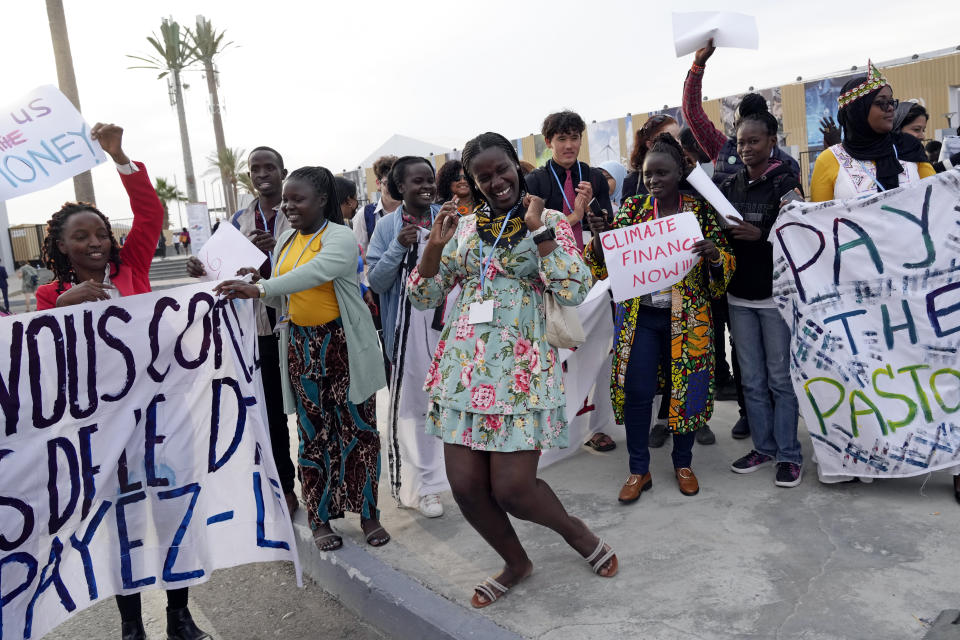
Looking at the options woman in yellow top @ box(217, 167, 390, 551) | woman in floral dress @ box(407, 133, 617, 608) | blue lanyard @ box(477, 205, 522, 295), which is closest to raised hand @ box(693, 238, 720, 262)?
woman in floral dress @ box(407, 133, 617, 608)

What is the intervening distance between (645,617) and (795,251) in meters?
2.04

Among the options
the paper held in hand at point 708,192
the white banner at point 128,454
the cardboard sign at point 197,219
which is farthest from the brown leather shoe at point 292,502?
the cardboard sign at point 197,219

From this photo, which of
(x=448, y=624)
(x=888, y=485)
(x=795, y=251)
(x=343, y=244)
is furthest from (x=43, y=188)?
(x=888, y=485)

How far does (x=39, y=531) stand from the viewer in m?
2.77

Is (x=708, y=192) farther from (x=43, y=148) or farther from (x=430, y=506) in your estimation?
(x=43, y=148)

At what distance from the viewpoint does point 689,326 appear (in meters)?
3.83

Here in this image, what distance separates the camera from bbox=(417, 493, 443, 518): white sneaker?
407 cm

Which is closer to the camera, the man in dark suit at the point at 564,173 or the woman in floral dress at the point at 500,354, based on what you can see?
the woman in floral dress at the point at 500,354

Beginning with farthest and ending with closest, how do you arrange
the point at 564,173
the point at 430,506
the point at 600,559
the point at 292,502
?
the point at 564,173
the point at 292,502
the point at 430,506
the point at 600,559

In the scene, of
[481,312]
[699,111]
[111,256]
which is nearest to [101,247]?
[111,256]

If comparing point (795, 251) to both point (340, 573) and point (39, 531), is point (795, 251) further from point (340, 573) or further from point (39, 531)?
point (39, 531)

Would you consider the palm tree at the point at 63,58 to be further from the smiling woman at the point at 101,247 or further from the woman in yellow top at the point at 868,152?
the woman in yellow top at the point at 868,152

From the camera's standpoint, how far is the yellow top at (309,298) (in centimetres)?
356

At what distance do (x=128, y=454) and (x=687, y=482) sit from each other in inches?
108
